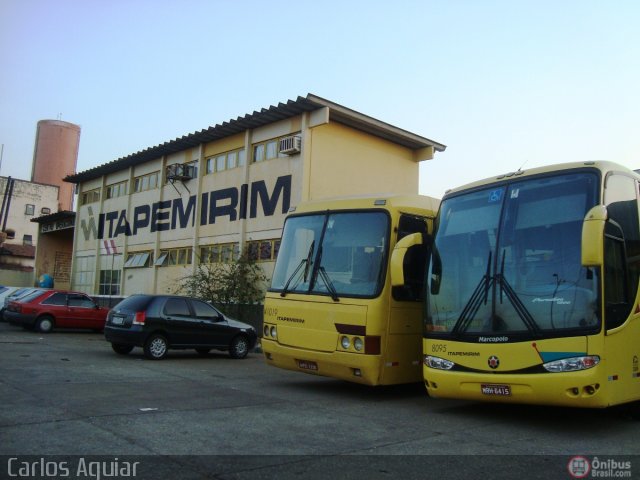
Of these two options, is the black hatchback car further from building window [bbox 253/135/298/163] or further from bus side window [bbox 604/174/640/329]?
bus side window [bbox 604/174/640/329]

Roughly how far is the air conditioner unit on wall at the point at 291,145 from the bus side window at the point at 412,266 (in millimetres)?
12080

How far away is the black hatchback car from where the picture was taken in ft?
46.4

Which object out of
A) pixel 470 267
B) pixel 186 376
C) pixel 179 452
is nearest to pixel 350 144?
pixel 186 376

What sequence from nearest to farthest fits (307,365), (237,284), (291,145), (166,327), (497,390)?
1. (497,390)
2. (307,365)
3. (166,327)
4. (291,145)
5. (237,284)

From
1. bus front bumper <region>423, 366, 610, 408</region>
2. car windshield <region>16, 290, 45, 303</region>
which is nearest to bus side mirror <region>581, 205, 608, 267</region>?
bus front bumper <region>423, 366, 610, 408</region>

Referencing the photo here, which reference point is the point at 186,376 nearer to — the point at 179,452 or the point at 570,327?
the point at 179,452

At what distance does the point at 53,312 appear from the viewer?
20.7 m

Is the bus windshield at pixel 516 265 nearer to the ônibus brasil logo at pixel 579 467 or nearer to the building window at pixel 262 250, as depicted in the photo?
the ônibus brasil logo at pixel 579 467

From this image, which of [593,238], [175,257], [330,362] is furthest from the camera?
[175,257]

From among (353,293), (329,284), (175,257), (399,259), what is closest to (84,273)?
(175,257)

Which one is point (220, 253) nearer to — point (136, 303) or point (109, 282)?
point (136, 303)

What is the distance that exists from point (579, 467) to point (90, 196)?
3504 centimetres

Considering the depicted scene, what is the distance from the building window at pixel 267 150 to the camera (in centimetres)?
2288

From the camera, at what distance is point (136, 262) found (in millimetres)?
30094
